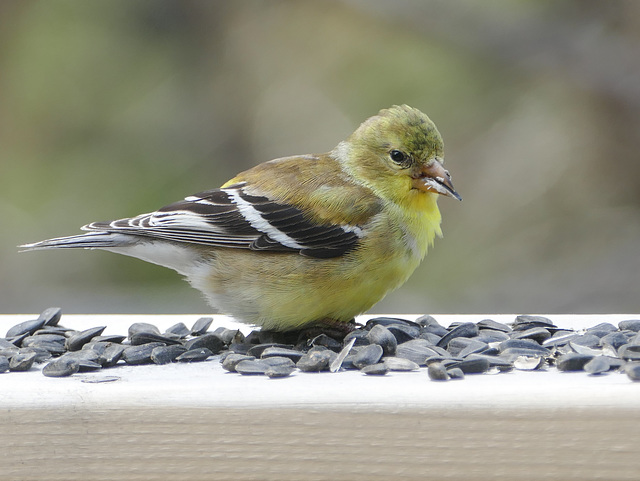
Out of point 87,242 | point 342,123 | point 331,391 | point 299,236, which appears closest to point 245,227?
point 299,236

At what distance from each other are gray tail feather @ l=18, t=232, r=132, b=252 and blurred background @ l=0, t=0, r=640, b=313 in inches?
88.7

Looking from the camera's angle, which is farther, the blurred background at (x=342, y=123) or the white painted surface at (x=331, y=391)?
the blurred background at (x=342, y=123)

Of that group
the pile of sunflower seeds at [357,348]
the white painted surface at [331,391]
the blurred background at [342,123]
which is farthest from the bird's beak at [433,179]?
the blurred background at [342,123]

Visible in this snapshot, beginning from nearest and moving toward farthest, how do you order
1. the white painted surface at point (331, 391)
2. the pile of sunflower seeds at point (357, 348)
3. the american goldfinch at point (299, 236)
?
the white painted surface at point (331, 391)
the pile of sunflower seeds at point (357, 348)
the american goldfinch at point (299, 236)

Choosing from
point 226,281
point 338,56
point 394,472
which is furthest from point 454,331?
point 338,56

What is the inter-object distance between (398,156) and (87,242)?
1180 millimetres

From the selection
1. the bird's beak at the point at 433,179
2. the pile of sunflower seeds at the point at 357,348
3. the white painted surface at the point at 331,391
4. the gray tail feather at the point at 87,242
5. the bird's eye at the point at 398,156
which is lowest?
the white painted surface at the point at 331,391

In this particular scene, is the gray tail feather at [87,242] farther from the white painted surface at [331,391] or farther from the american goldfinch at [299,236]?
the white painted surface at [331,391]

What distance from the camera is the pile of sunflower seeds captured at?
2174 mm

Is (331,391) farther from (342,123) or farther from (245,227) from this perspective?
(342,123)

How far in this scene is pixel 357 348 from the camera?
2.39m

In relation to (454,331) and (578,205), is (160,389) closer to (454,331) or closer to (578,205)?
(454,331)

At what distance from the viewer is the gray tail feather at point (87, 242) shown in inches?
109

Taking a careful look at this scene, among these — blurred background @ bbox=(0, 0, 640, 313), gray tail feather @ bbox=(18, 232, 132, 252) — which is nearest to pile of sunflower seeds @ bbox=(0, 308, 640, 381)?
gray tail feather @ bbox=(18, 232, 132, 252)
